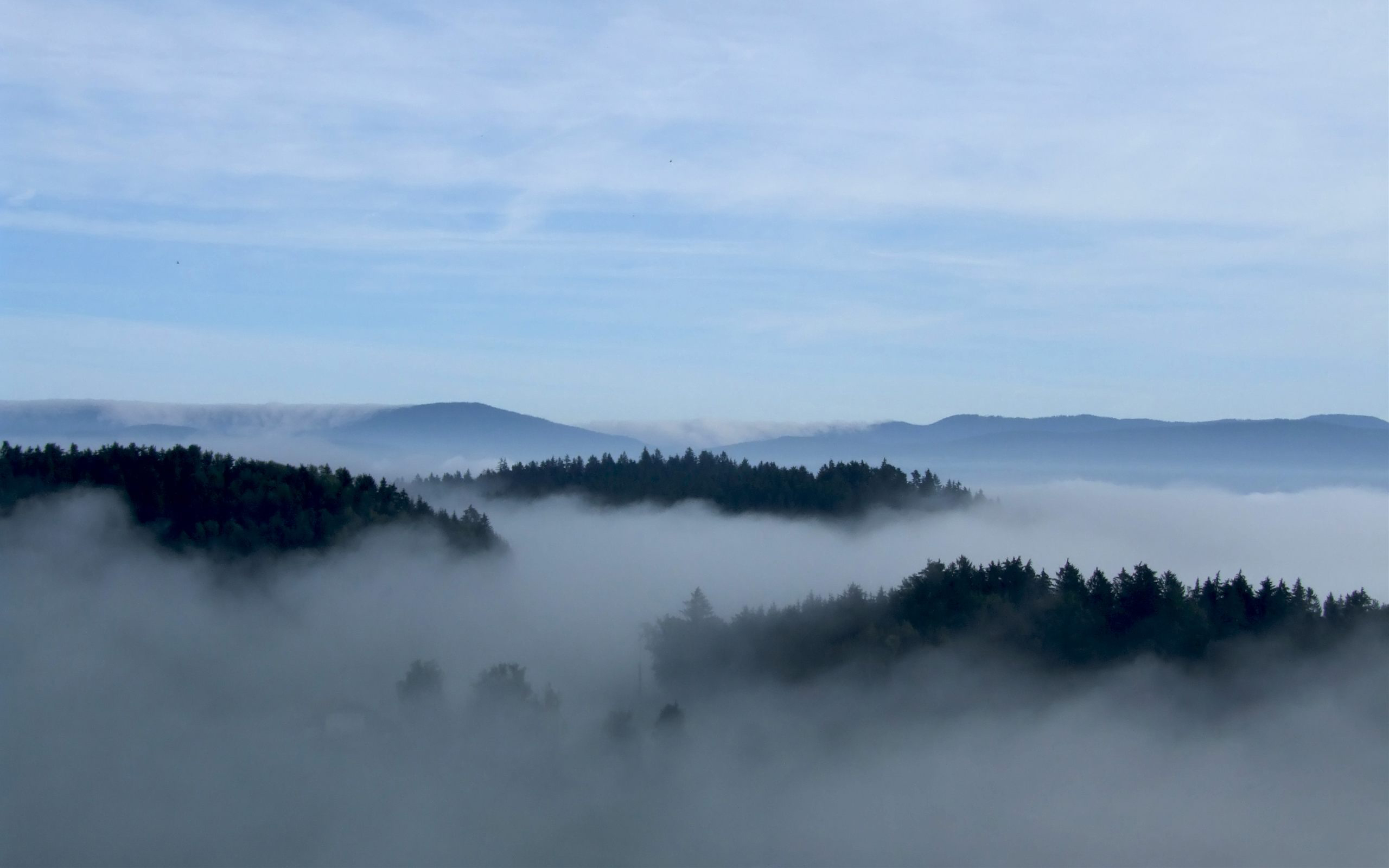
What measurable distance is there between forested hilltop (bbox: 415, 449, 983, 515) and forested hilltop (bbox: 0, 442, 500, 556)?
31733mm

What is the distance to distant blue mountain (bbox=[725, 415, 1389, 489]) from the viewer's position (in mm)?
87562

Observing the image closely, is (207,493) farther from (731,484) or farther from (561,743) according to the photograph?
(731,484)

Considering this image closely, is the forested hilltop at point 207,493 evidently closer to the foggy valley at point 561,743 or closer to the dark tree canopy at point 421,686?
the foggy valley at point 561,743

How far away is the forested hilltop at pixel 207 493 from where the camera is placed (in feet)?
193

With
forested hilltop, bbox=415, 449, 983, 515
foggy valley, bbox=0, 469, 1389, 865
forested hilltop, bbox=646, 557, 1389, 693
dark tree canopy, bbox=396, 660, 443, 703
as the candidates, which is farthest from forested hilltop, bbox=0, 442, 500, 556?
forested hilltop, bbox=415, 449, 983, 515

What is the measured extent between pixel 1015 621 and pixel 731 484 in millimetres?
48695

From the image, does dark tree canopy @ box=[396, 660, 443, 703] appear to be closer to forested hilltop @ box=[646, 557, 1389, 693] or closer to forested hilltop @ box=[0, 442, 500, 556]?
forested hilltop @ box=[646, 557, 1389, 693]

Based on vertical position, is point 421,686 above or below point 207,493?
below

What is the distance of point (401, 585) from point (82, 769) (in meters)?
26.0

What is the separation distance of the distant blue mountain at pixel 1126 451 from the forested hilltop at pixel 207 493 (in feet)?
150

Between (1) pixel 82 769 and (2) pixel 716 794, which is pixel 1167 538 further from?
(1) pixel 82 769

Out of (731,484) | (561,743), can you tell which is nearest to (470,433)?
(731,484)

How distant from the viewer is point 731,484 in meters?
94.4

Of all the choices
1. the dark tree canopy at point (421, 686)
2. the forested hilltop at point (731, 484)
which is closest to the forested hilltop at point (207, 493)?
the dark tree canopy at point (421, 686)
